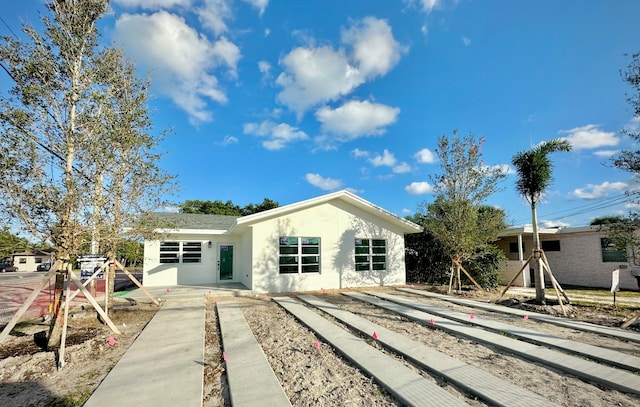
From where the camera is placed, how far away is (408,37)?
11.4 metres

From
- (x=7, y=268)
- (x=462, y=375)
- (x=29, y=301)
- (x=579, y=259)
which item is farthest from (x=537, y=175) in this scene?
(x=7, y=268)

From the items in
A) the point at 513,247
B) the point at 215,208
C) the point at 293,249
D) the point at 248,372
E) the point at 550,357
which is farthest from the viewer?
the point at 215,208

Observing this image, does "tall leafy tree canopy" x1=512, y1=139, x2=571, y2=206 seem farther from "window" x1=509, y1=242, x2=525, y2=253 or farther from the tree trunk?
"window" x1=509, y1=242, x2=525, y2=253

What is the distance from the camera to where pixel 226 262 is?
15125 mm

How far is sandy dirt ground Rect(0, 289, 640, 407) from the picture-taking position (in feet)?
10.8

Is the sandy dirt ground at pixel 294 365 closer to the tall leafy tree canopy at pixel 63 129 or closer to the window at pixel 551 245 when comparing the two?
the tall leafy tree canopy at pixel 63 129

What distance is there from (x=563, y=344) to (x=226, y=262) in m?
13.7

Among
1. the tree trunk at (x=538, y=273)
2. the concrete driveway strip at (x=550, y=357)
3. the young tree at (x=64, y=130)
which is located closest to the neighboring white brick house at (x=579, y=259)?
the tree trunk at (x=538, y=273)

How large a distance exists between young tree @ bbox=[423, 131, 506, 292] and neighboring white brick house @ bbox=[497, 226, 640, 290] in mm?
2901

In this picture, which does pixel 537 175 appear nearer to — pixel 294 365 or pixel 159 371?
pixel 294 365

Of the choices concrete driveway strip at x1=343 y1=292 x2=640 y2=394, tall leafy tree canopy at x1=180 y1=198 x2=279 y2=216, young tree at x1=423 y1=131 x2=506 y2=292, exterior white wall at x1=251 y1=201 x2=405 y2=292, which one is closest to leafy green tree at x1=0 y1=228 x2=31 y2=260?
exterior white wall at x1=251 y1=201 x2=405 y2=292

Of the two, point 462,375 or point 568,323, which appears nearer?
point 462,375

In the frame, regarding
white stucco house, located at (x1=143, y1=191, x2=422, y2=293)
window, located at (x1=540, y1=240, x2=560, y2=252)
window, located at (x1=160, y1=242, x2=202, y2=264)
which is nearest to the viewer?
white stucco house, located at (x1=143, y1=191, x2=422, y2=293)

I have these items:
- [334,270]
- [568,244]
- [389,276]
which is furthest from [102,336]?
[568,244]
